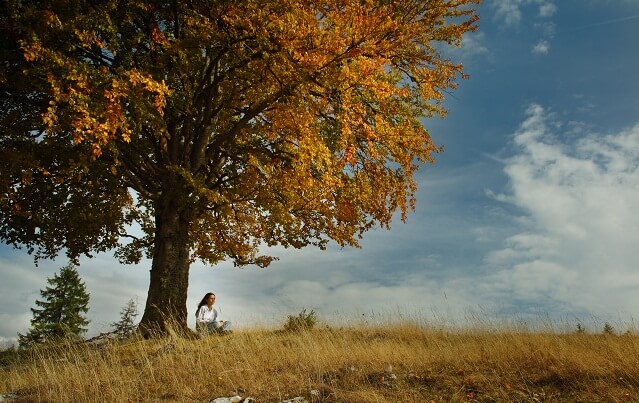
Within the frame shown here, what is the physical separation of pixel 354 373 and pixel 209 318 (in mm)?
6515

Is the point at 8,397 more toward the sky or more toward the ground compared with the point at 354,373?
more toward the sky

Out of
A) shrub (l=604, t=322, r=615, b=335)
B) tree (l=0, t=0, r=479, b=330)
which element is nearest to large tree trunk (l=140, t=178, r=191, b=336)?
tree (l=0, t=0, r=479, b=330)

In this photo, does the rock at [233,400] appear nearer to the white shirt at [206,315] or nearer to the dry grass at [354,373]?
the dry grass at [354,373]

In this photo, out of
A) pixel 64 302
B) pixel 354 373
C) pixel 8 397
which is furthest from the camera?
pixel 64 302

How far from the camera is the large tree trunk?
13.7m

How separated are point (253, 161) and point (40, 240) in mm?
7860

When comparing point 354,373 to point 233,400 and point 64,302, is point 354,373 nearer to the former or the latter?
point 233,400

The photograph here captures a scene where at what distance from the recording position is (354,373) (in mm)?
8750

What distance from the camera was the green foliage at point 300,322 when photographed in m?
14.8

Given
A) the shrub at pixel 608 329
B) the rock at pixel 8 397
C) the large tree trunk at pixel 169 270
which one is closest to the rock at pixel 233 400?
the rock at pixel 8 397

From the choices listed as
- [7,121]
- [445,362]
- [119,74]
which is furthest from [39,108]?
[445,362]

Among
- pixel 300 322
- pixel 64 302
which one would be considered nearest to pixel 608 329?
pixel 300 322

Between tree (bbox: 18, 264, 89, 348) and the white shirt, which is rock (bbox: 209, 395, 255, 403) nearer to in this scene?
the white shirt

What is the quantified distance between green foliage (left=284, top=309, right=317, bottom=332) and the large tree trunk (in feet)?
10.1
